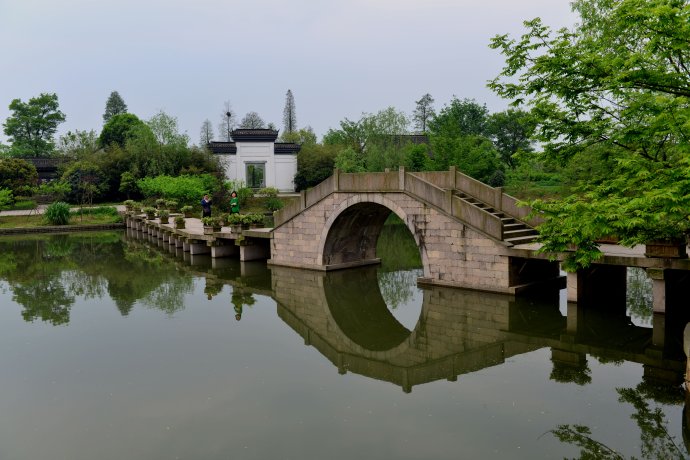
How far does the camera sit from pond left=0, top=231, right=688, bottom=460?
823cm

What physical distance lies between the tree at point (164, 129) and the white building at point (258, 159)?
193 inches

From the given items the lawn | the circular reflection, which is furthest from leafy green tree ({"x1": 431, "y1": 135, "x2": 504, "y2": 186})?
the lawn

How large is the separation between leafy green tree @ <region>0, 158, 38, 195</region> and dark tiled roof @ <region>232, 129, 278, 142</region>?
51.5 feet

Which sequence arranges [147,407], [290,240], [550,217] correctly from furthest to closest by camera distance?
[290,240]
[550,217]
[147,407]

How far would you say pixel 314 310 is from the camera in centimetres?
1647

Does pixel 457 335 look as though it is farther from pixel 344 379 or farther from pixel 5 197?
pixel 5 197

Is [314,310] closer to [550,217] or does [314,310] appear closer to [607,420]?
[550,217]

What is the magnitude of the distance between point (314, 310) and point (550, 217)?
7.40 metres

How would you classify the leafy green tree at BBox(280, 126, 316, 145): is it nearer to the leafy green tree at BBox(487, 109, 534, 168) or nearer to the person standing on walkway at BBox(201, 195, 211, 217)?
the leafy green tree at BBox(487, 109, 534, 168)

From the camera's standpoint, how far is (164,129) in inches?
2119

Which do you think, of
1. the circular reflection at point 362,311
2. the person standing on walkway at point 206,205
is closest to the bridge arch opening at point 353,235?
the circular reflection at point 362,311

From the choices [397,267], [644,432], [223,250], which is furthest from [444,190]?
[223,250]

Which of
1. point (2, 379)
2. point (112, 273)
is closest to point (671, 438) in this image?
point (2, 379)

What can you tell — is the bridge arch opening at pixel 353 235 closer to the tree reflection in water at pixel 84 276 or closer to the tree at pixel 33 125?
the tree reflection in water at pixel 84 276
